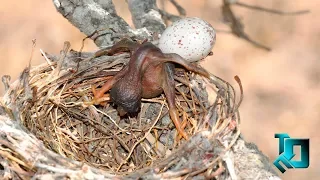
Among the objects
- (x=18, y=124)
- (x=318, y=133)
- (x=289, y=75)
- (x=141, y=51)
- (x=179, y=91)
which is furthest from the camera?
(x=289, y=75)

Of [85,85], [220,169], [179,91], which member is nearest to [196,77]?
[179,91]

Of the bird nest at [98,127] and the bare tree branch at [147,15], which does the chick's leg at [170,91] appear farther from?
the bare tree branch at [147,15]

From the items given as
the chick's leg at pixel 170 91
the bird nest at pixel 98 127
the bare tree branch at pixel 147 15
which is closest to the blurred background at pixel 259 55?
the bare tree branch at pixel 147 15

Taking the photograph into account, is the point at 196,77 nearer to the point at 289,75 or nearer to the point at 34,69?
the point at 34,69

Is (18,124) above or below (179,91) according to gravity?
above

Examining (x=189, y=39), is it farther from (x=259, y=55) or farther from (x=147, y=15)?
(x=259, y=55)
